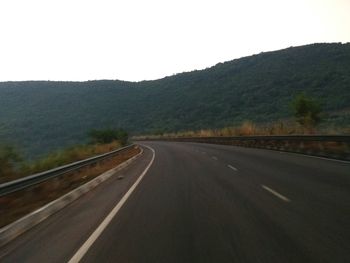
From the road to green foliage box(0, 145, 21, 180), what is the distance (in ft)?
11.2

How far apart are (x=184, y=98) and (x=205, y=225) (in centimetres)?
11739

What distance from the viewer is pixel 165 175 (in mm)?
19250

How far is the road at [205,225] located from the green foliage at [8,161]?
135 inches

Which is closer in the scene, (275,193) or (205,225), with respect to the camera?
(205,225)

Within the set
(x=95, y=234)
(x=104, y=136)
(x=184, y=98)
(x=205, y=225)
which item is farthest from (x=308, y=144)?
(x=184, y=98)

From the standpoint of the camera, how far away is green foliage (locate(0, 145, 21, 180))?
56.1 ft

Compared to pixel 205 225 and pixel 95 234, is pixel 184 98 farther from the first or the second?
pixel 95 234

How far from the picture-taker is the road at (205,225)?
719cm

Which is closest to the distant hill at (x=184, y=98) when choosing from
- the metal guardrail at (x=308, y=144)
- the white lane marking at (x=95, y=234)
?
the metal guardrail at (x=308, y=144)

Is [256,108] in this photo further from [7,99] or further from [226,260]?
[226,260]

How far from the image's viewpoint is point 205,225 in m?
9.12

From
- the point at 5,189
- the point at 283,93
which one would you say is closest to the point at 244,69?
the point at 283,93

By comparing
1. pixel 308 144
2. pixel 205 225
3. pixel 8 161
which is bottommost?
pixel 308 144

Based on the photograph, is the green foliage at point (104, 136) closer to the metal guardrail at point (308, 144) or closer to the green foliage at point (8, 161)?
the metal guardrail at point (308, 144)
